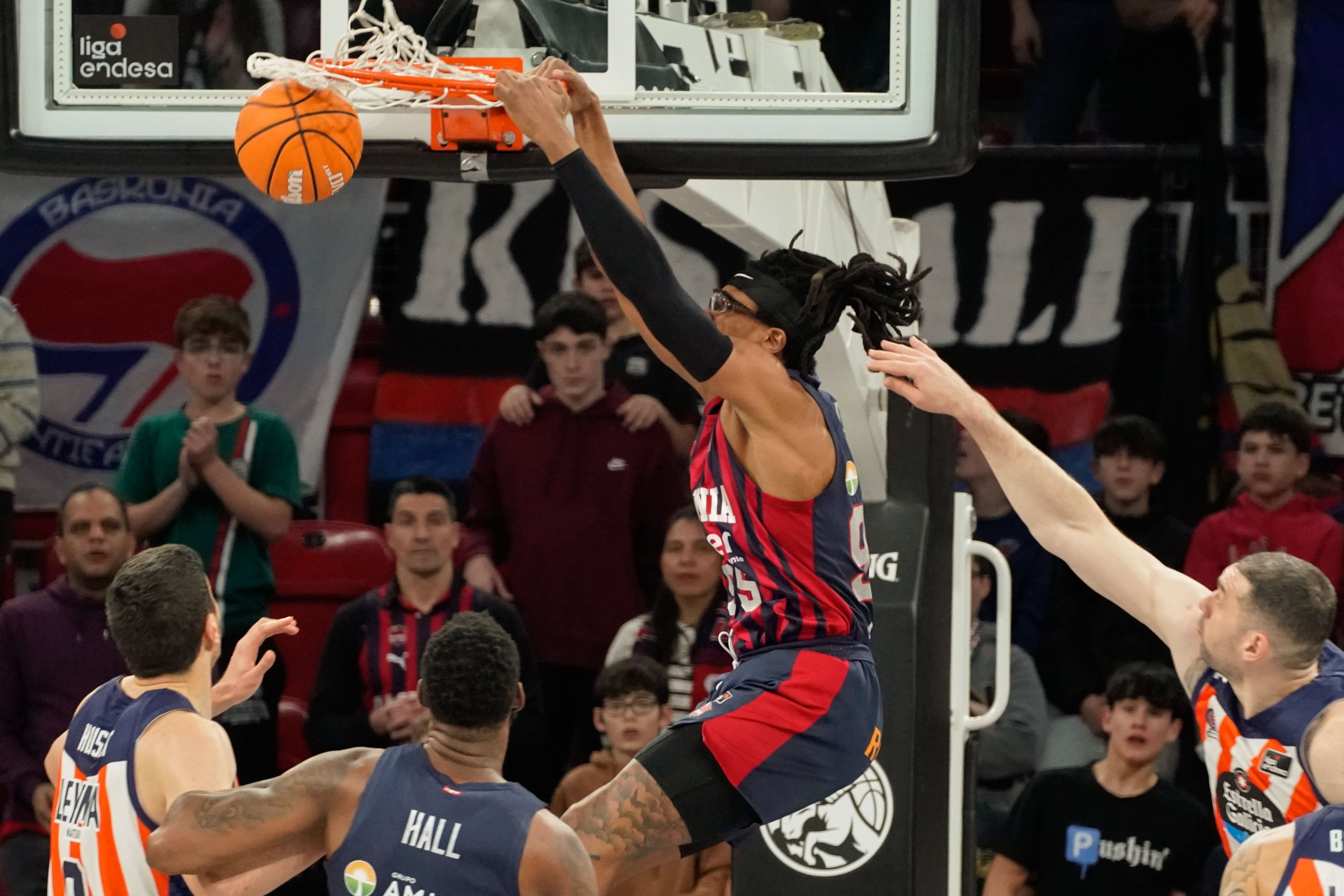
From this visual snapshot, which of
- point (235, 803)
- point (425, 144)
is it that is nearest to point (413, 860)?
point (235, 803)

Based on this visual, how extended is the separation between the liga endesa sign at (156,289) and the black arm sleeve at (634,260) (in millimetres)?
4796

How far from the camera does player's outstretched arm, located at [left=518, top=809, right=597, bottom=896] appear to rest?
388 centimetres

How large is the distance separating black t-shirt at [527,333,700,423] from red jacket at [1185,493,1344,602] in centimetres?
212

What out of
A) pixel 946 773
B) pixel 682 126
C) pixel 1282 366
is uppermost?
pixel 682 126

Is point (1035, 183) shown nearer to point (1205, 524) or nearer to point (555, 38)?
point (1205, 524)

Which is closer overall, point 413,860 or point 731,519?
point 413,860

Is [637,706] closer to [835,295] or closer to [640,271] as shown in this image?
[835,295]

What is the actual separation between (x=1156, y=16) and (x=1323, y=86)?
0.83m

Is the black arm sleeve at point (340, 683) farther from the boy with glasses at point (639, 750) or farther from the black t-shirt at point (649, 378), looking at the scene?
the black t-shirt at point (649, 378)

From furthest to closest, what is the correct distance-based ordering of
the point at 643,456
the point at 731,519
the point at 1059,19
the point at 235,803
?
the point at 1059,19 → the point at 643,456 → the point at 731,519 → the point at 235,803

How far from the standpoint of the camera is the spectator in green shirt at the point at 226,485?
7059mm

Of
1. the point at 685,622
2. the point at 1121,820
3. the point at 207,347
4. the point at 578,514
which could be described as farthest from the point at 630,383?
the point at 1121,820

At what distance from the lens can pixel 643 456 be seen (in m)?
7.27

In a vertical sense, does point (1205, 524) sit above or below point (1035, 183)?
below
